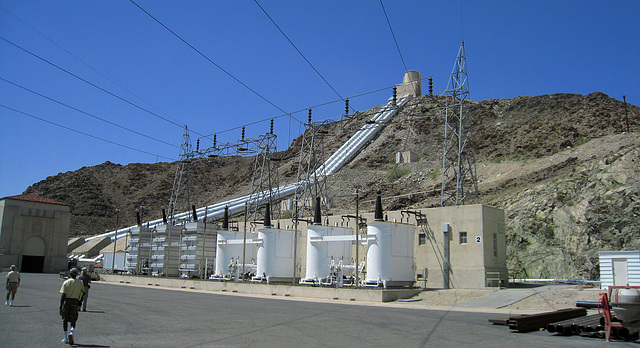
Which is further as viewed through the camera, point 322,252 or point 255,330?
point 322,252

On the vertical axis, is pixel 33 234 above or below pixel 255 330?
above

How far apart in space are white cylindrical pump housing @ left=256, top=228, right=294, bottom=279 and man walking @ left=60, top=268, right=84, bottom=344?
24582 mm

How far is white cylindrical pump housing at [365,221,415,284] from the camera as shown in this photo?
29.5m

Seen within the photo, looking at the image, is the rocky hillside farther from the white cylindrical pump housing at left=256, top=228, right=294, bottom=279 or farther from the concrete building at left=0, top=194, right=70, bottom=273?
the concrete building at left=0, top=194, right=70, bottom=273

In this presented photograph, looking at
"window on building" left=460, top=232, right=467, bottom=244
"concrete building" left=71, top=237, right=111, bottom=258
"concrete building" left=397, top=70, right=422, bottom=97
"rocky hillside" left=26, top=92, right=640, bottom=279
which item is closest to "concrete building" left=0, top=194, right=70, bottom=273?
"concrete building" left=71, top=237, right=111, bottom=258

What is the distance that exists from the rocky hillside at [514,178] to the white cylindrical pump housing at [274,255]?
11.4 m

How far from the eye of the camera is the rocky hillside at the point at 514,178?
37906 millimetres

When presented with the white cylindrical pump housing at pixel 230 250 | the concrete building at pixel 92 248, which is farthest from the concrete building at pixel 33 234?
the white cylindrical pump housing at pixel 230 250

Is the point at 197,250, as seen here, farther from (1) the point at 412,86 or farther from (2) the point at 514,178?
(1) the point at 412,86

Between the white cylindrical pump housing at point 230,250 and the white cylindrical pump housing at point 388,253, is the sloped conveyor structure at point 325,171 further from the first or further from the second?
the white cylindrical pump housing at point 388,253

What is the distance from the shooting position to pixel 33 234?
214ft

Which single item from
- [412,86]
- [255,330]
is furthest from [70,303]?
[412,86]

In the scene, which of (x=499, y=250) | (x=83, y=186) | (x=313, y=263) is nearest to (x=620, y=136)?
(x=499, y=250)

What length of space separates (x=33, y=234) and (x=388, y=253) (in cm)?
5593
